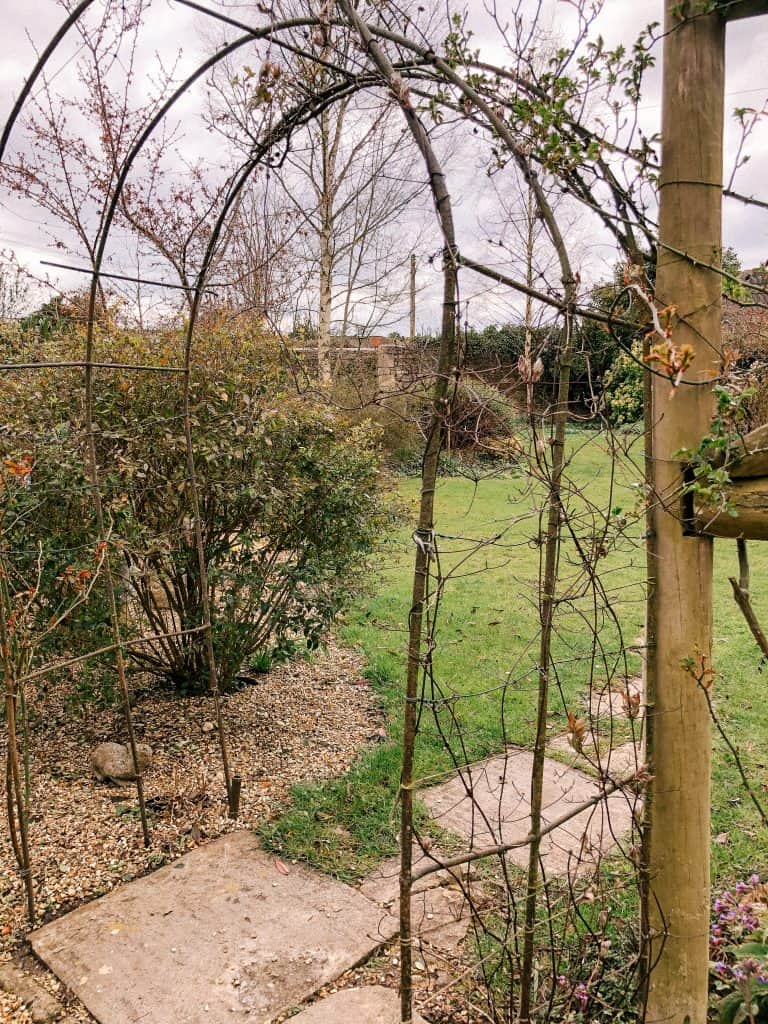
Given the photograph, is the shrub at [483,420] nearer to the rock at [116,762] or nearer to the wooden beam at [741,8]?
→ the wooden beam at [741,8]

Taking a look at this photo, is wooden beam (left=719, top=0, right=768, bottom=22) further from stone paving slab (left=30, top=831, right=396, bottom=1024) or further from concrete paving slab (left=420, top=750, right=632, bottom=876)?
A: stone paving slab (left=30, top=831, right=396, bottom=1024)

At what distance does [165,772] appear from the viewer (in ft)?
10.9

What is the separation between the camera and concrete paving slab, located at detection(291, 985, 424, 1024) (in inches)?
74.9

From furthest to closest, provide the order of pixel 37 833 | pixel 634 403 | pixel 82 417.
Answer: pixel 82 417 → pixel 37 833 → pixel 634 403

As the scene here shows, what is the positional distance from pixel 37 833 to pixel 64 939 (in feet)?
2.30

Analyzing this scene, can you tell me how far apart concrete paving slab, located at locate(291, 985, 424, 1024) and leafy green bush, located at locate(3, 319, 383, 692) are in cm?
169

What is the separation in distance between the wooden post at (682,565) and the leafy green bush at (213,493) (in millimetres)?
2133

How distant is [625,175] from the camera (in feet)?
5.36

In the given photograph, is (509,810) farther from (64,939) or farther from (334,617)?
(64,939)

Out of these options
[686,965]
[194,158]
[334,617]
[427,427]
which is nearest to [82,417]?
[334,617]

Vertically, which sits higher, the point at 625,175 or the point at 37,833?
the point at 625,175

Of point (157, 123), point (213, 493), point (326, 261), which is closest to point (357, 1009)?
point (213, 493)

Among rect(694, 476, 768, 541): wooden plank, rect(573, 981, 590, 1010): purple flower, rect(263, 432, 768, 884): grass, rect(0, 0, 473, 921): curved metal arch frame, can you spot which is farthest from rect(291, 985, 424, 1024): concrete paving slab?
rect(694, 476, 768, 541): wooden plank

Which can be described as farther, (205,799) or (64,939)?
(205,799)
